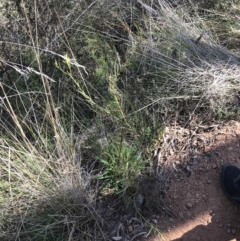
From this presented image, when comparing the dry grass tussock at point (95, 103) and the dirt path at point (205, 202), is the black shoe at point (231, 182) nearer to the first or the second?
the dirt path at point (205, 202)

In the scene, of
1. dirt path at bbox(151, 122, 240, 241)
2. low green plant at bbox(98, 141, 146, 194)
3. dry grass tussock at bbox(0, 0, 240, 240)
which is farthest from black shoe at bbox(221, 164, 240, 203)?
low green plant at bbox(98, 141, 146, 194)

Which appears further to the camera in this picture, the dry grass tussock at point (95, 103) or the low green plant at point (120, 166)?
the low green plant at point (120, 166)

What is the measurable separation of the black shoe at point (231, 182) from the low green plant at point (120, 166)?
47cm

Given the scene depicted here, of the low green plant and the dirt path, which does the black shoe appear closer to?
the dirt path

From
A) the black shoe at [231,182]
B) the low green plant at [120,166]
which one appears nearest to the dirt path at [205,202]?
the black shoe at [231,182]

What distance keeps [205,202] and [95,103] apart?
86 centimetres

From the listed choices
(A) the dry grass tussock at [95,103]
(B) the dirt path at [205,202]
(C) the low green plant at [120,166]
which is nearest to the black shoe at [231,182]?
(B) the dirt path at [205,202]

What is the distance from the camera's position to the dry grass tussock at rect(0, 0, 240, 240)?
2.38 metres

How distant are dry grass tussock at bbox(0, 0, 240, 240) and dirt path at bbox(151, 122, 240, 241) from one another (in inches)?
4.3

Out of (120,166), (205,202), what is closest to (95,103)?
(120,166)

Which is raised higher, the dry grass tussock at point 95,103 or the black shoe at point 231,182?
the dry grass tussock at point 95,103

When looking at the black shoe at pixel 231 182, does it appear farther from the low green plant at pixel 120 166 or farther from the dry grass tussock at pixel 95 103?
the low green plant at pixel 120 166

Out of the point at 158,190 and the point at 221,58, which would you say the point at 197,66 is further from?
the point at 158,190

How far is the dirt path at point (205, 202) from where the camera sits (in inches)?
96.3
